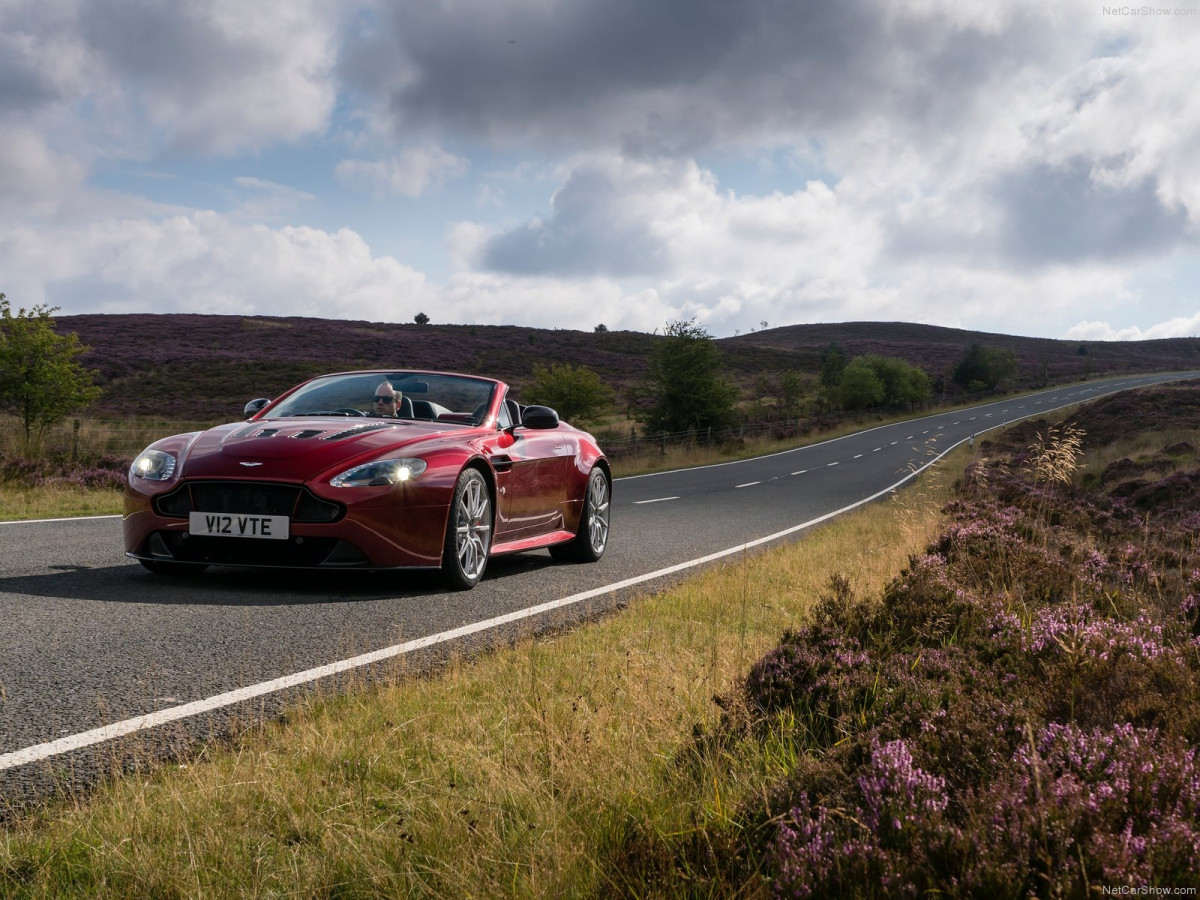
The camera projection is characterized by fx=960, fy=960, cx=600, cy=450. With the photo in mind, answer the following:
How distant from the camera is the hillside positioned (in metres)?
46.2

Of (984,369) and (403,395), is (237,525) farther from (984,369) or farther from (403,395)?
(984,369)

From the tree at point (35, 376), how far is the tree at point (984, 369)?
296 ft

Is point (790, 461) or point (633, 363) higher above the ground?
point (633, 363)

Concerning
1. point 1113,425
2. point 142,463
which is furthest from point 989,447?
point 142,463

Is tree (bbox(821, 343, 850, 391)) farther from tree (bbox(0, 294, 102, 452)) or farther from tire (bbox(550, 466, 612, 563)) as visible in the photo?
tire (bbox(550, 466, 612, 563))

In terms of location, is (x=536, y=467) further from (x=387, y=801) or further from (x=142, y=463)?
(x=387, y=801)

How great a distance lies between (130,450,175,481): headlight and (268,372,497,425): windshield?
1.10 meters

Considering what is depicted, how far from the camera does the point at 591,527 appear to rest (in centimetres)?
875

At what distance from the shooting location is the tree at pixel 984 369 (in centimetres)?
9456

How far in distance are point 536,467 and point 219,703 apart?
163 inches

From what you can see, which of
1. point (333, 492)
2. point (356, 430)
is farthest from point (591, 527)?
point (333, 492)

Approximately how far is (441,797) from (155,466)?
4.30 metres

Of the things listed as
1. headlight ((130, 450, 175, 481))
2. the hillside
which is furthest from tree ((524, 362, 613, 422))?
headlight ((130, 450, 175, 481))

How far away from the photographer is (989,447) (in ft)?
106
